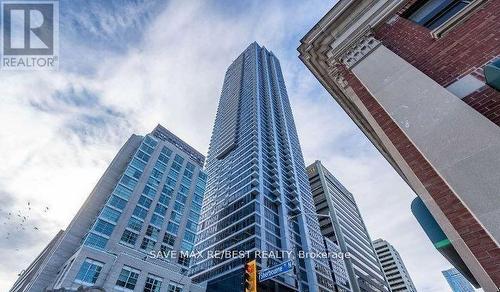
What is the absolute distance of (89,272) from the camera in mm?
34375

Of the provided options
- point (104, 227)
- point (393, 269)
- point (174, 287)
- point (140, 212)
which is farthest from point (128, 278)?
point (393, 269)

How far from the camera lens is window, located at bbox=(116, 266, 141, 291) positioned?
36.1 m

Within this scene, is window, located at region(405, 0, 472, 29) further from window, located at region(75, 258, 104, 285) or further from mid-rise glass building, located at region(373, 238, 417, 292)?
mid-rise glass building, located at region(373, 238, 417, 292)

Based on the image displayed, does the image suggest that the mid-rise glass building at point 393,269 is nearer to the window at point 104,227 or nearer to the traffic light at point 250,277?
the window at point 104,227

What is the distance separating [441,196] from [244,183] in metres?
72.8

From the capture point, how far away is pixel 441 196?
4.57 metres

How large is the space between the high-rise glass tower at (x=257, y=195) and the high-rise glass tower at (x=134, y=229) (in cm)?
1203

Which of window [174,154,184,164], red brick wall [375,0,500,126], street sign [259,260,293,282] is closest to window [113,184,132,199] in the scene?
window [174,154,184,164]

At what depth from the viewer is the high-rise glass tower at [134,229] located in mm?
36000

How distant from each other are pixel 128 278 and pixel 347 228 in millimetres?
86333

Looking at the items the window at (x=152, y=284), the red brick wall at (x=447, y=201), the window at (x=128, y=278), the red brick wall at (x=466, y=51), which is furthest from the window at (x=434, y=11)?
the window at (x=152, y=284)

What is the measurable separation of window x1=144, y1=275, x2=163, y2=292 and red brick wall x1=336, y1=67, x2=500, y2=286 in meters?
42.6

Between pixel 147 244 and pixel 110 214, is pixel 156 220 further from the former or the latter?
pixel 110 214

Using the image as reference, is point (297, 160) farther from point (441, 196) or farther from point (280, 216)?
→ point (441, 196)
